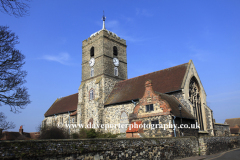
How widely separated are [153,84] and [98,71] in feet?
33.9

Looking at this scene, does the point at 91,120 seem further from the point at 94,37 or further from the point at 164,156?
the point at 164,156

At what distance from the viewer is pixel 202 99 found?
87.9 feet

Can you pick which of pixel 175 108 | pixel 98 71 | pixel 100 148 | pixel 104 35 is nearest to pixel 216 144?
pixel 175 108

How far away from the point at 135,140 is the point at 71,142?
170 inches

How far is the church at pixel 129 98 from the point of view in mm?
19031

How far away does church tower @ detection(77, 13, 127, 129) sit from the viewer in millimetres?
31016

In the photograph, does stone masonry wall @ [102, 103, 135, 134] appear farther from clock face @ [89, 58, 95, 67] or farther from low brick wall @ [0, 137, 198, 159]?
low brick wall @ [0, 137, 198, 159]

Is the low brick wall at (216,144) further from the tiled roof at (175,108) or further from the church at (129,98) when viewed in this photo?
the tiled roof at (175,108)

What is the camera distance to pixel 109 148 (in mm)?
9547

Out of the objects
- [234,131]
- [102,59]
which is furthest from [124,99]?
[234,131]

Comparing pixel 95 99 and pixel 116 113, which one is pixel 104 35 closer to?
pixel 95 99

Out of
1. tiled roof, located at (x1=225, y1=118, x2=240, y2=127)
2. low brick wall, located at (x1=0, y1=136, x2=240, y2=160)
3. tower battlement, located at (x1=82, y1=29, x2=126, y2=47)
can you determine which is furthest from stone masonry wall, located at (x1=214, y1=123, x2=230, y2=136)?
tiled roof, located at (x1=225, y1=118, x2=240, y2=127)

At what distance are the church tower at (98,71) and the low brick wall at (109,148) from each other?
16.1 metres

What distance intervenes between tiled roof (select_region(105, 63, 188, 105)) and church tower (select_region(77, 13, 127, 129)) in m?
1.81
